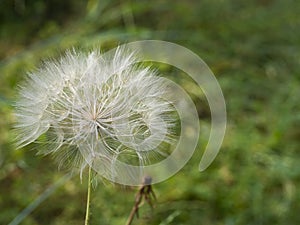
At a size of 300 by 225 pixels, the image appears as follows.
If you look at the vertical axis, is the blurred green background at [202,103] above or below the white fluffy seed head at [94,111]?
above

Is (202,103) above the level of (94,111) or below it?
above

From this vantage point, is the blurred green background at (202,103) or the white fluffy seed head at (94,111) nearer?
the white fluffy seed head at (94,111)

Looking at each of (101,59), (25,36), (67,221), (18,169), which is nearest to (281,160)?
(67,221)

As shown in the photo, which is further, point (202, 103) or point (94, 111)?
point (202, 103)

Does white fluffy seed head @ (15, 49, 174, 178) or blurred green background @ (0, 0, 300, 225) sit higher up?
blurred green background @ (0, 0, 300, 225)

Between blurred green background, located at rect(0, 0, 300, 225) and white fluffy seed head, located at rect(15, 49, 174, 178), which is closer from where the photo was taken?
white fluffy seed head, located at rect(15, 49, 174, 178)
